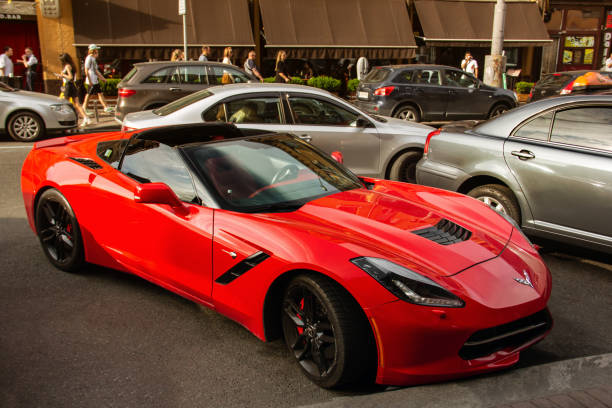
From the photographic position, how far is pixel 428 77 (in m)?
15.5

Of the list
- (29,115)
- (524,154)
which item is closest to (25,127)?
(29,115)

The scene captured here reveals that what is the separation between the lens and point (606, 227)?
4.78 meters

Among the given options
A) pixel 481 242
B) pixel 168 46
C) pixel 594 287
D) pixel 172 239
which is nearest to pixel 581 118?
pixel 594 287

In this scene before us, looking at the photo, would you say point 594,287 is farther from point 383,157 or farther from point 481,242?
point 383,157

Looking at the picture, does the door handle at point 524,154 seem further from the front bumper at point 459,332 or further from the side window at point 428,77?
the side window at point 428,77

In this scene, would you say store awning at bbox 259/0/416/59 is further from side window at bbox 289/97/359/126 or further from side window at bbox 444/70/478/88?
side window at bbox 289/97/359/126

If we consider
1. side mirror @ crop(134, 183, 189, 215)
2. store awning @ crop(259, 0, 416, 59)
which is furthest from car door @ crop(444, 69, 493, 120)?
side mirror @ crop(134, 183, 189, 215)

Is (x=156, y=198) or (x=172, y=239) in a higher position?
(x=156, y=198)

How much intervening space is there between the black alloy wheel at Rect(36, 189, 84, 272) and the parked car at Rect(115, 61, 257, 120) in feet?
24.8

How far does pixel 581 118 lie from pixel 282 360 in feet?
11.4

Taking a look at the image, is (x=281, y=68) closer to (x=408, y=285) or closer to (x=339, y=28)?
(x=339, y=28)

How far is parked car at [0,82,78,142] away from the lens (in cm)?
1191

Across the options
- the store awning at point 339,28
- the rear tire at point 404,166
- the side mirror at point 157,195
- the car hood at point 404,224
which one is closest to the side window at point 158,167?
the side mirror at point 157,195

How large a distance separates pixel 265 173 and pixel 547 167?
2.58 meters
